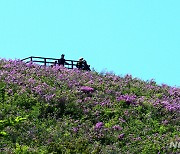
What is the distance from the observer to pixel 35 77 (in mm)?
31953

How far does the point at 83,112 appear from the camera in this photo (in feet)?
86.8

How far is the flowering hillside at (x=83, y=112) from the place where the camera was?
2194 cm

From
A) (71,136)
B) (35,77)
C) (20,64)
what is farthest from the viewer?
(20,64)

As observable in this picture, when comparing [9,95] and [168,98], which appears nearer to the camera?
[9,95]

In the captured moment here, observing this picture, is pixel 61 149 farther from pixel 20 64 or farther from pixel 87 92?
pixel 20 64

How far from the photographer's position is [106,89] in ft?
102

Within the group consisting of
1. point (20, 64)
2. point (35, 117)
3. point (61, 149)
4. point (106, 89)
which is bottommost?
point (61, 149)

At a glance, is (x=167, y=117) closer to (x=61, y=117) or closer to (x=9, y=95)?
(x=61, y=117)

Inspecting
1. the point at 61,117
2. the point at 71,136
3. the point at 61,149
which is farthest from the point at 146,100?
the point at 61,149

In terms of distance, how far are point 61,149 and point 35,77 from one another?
1282 cm

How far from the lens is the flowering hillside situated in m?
21.9

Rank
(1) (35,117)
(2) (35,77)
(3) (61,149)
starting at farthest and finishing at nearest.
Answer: (2) (35,77) < (1) (35,117) < (3) (61,149)

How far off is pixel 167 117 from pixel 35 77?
8909 millimetres

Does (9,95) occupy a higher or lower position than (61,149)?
higher
